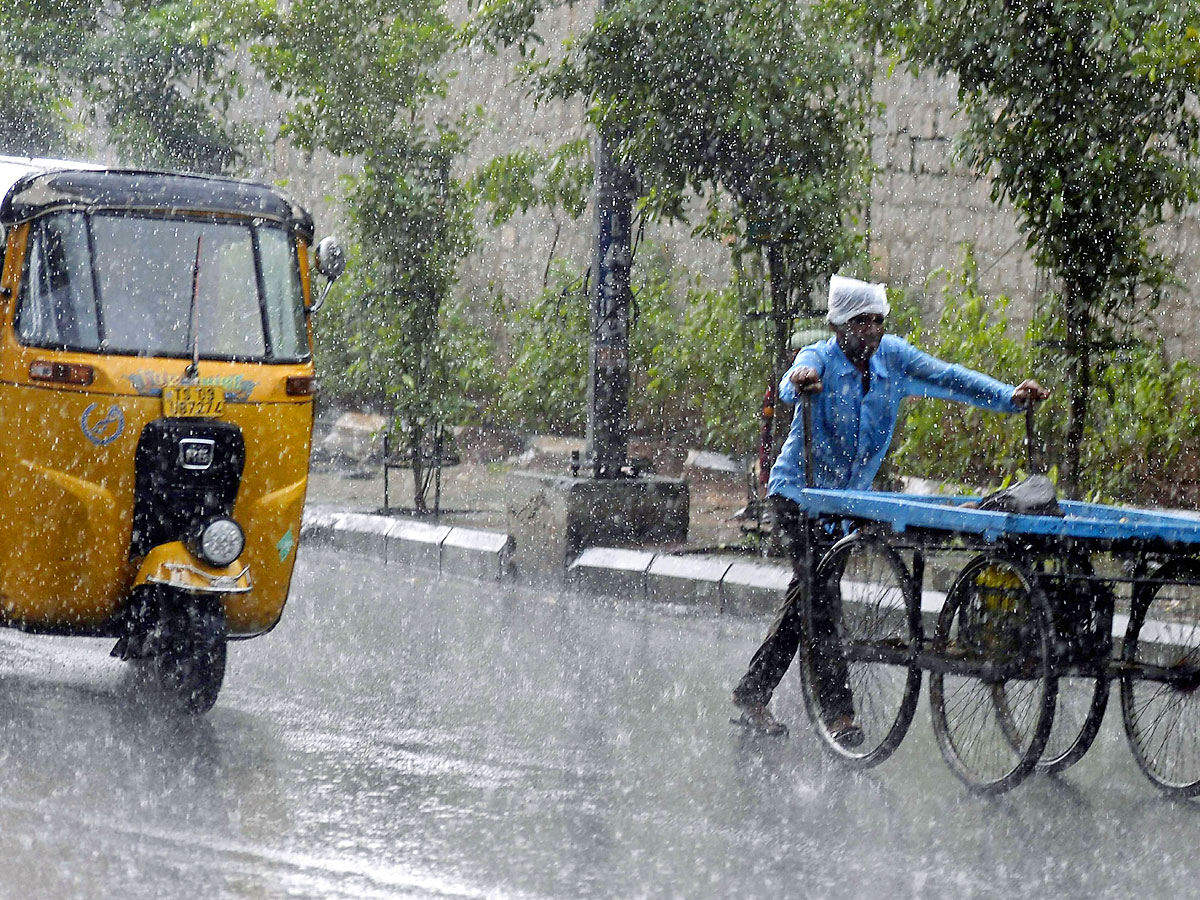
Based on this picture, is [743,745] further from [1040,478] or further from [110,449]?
[110,449]

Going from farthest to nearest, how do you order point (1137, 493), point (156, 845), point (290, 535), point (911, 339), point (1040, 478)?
point (911, 339) < point (1137, 493) < point (290, 535) < point (1040, 478) < point (156, 845)

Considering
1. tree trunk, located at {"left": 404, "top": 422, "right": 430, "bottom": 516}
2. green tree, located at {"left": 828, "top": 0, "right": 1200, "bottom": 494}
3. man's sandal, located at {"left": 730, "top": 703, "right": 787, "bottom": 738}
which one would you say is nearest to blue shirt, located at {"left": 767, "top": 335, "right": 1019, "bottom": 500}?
man's sandal, located at {"left": 730, "top": 703, "right": 787, "bottom": 738}

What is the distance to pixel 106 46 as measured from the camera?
768 inches

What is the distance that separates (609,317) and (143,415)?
233 inches

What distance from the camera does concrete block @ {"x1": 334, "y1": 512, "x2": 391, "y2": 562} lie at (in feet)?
44.2

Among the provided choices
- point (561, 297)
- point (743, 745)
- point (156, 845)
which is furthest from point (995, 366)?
point (156, 845)

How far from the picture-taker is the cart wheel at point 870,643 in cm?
639

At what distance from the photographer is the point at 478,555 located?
41.3ft

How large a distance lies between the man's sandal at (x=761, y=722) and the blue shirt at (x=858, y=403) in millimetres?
814

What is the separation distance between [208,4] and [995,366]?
24.8 feet

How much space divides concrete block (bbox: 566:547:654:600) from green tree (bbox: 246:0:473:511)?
3226mm

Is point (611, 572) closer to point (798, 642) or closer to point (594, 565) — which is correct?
point (594, 565)

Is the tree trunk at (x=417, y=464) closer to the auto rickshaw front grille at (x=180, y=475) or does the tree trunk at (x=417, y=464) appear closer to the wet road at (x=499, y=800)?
the wet road at (x=499, y=800)

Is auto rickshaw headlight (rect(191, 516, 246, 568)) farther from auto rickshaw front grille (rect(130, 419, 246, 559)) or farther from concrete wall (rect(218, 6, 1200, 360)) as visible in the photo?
concrete wall (rect(218, 6, 1200, 360))
